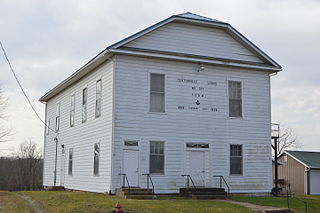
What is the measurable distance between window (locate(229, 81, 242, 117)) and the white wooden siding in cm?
159

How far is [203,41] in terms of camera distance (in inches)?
1018

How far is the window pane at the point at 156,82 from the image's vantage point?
2420 centimetres

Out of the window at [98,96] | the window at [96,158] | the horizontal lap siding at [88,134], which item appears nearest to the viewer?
the horizontal lap siding at [88,134]

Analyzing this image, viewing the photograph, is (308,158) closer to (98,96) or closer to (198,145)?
(198,145)

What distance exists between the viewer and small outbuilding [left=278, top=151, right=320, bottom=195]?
46.3 meters

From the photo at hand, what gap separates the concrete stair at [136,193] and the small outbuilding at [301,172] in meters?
28.5

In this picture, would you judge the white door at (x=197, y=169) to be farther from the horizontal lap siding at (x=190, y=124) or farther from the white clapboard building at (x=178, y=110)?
the horizontal lap siding at (x=190, y=124)

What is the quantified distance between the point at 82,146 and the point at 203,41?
9.29m

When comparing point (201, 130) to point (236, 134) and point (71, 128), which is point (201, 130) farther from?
point (71, 128)

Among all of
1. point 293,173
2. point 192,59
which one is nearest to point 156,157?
point 192,59

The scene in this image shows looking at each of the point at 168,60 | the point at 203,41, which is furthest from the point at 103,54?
the point at 203,41

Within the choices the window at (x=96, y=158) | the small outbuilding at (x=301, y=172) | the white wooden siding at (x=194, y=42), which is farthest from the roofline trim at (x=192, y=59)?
the small outbuilding at (x=301, y=172)

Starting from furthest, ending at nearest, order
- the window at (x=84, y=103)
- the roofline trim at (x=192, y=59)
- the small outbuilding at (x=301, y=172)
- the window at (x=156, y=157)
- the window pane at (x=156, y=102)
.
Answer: the small outbuilding at (x=301, y=172), the window at (x=84, y=103), the window pane at (x=156, y=102), the window at (x=156, y=157), the roofline trim at (x=192, y=59)

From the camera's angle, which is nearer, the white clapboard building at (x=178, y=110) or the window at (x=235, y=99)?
the white clapboard building at (x=178, y=110)
